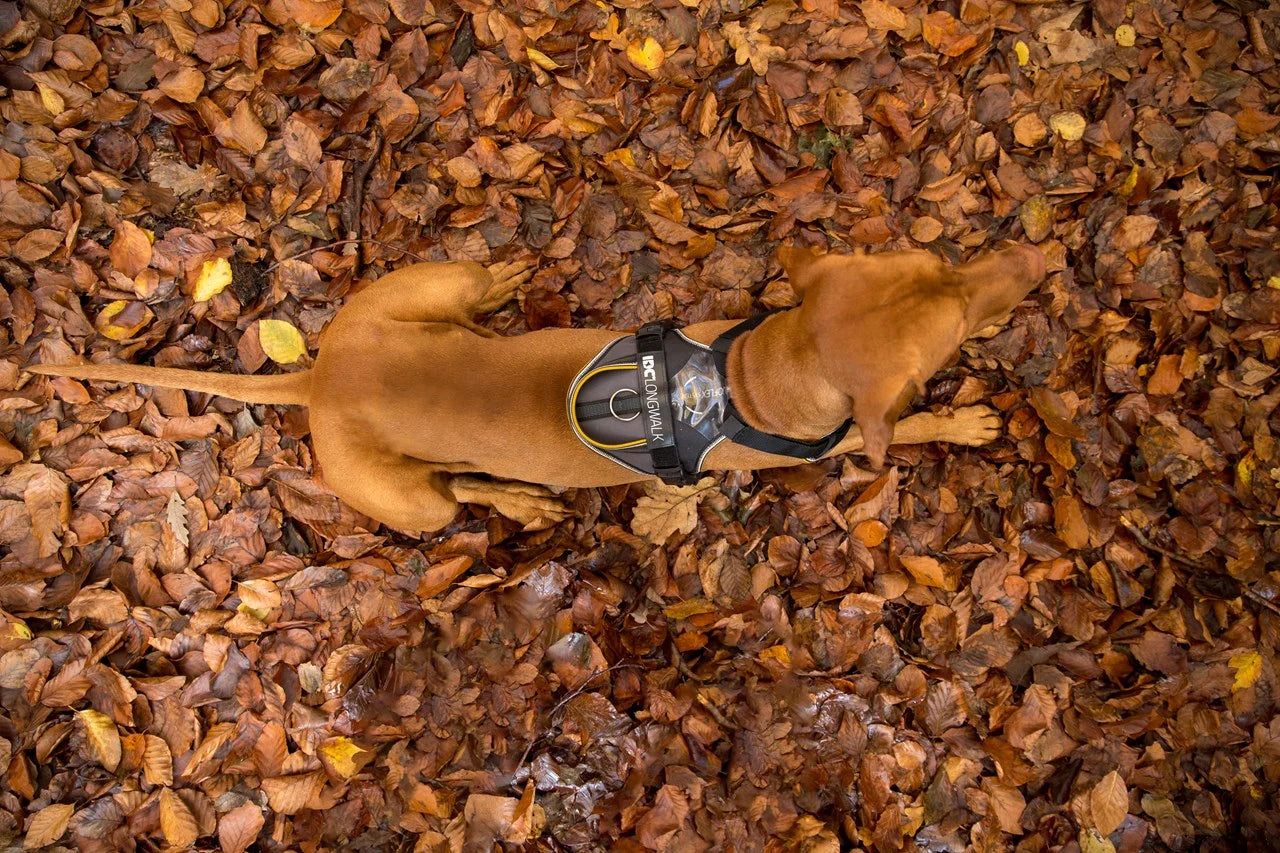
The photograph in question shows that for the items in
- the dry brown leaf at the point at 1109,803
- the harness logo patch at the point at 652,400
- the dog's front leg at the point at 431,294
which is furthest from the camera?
the dry brown leaf at the point at 1109,803

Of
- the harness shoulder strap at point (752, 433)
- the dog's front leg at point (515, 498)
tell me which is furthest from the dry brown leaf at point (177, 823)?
the harness shoulder strap at point (752, 433)

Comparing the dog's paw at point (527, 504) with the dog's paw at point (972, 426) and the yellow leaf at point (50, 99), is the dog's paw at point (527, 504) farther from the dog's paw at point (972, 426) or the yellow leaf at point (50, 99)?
the yellow leaf at point (50, 99)

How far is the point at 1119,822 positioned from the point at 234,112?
6.08m

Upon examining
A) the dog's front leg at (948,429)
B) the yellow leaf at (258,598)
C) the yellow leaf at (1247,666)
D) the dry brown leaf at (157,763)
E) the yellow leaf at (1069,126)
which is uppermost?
the yellow leaf at (1069,126)

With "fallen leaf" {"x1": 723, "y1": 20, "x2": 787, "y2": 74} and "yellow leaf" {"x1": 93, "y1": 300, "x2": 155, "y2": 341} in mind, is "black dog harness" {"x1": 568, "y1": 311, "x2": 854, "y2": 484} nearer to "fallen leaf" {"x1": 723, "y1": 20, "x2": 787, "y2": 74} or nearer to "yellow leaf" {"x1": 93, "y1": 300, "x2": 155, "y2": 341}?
"fallen leaf" {"x1": 723, "y1": 20, "x2": 787, "y2": 74}

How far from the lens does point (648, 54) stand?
433 centimetres

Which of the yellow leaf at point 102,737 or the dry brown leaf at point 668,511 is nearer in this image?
the yellow leaf at point 102,737

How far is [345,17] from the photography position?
14.4 feet

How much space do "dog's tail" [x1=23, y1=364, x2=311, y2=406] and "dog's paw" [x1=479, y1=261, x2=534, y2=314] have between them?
1.06m

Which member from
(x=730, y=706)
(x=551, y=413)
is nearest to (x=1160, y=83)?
(x=551, y=413)

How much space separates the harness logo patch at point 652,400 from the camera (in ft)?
10.8

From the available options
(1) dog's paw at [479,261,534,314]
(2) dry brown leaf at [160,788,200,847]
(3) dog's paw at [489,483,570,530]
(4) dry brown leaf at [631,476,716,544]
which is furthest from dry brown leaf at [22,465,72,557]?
(4) dry brown leaf at [631,476,716,544]

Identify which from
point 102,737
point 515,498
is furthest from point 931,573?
point 102,737

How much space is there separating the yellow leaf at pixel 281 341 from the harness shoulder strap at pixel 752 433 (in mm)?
2467
